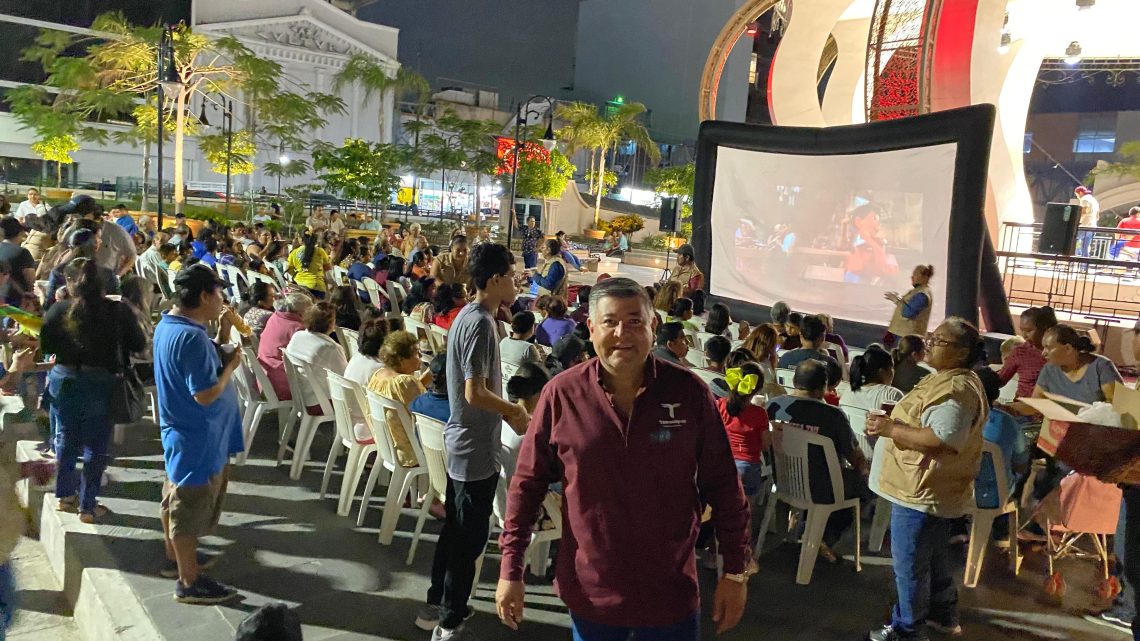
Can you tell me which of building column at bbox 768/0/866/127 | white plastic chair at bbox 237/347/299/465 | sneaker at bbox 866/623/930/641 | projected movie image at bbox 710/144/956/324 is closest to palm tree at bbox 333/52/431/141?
building column at bbox 768/0/866/127

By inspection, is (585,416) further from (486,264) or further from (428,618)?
(428,618)

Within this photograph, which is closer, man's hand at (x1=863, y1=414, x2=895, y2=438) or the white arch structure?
man's hand at (x1=863, y1=414, x2=895, y2=438)

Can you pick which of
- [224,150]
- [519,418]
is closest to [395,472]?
[519,418]

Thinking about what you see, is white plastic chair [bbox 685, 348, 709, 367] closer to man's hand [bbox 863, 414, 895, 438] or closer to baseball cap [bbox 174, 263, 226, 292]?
man's hand [bbox 863, 414, 895, 438]

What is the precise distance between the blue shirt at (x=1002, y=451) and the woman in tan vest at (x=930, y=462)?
79 cm

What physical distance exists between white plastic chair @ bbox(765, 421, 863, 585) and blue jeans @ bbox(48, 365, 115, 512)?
11.6 feet

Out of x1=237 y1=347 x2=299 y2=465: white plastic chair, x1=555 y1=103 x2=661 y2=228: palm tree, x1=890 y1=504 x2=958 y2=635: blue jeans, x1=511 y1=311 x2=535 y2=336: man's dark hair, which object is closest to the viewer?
x1=890 y1=504 x2=958 y2=635: blue jeans

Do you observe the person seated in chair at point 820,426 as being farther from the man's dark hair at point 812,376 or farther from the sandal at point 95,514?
the sandal at point 95,514

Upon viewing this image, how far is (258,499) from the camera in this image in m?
5.09

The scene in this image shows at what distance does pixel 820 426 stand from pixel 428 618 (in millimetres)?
2135

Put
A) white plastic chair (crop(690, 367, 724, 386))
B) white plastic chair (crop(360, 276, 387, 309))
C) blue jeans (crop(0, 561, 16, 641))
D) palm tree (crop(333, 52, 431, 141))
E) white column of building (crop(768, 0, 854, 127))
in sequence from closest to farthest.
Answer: blue jeans (crop(0, 561, 16, 641)), white plastic chair (crop(690, 367, 724, 386)), white plastic chair (crop(360, 276, 387, 309)), white column of building (crop(768, 0, 854, 127)), palm tree (crop(333, 52, 431, 141))

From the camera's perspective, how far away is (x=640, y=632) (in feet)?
7.14

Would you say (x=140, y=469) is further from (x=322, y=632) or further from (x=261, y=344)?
(x=322, y=632)

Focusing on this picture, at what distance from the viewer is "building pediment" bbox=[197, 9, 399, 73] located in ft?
124
